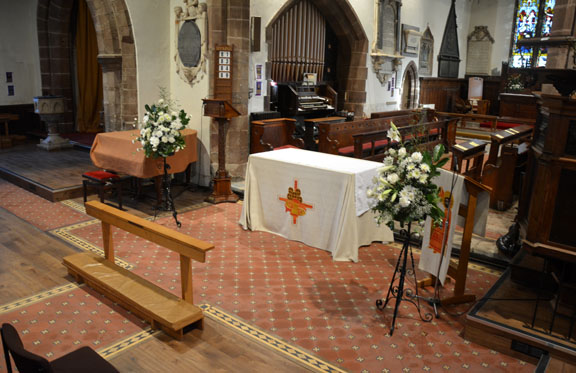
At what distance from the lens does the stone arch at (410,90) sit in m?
13.2

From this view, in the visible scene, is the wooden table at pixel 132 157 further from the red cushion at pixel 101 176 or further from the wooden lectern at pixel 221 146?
the wooden lectern at pixel 221 146

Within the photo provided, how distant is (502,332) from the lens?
3.22 m

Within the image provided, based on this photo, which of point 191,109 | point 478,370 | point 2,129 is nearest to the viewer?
point 478,370

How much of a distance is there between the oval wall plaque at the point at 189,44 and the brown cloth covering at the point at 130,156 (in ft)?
3.73

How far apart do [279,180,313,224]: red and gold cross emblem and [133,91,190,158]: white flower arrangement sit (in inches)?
58.1

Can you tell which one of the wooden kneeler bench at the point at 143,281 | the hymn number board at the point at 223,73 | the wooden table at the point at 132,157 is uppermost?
the hymn number board at the point at 223,73

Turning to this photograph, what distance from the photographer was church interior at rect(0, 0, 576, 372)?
3.18 m

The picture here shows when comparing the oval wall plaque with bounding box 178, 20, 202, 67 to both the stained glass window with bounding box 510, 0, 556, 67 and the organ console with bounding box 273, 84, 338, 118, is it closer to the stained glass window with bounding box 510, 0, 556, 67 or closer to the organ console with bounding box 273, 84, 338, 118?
the organ console with bounding box 273, 84, 338, 118

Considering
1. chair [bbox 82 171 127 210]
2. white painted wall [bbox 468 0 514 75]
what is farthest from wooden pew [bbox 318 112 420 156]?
white painted wall [bbox 468 0 514 75]

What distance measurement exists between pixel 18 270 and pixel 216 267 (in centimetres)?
182

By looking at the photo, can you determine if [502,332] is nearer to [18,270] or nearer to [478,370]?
[478,370]

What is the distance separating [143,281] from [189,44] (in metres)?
4.43

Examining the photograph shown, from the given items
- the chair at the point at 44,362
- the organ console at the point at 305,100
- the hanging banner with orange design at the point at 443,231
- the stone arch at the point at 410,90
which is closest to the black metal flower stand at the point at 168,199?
the hanging banner with orange design at the point at 443,231

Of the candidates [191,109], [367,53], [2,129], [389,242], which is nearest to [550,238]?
[389,242]
